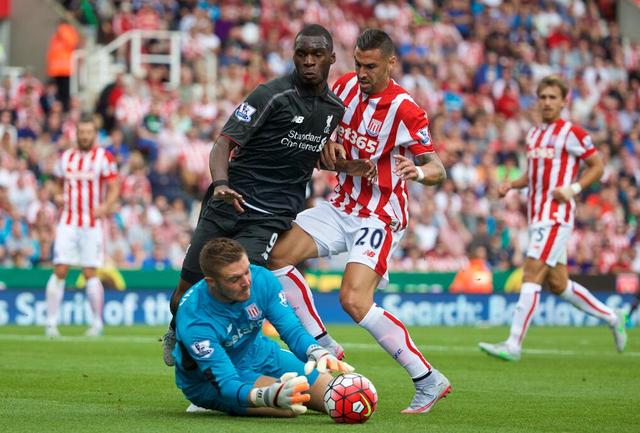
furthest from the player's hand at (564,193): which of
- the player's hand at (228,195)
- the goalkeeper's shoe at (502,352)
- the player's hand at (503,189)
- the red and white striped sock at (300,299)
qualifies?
the player's hand at (228,195)

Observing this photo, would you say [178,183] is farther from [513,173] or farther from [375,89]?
[375,89]

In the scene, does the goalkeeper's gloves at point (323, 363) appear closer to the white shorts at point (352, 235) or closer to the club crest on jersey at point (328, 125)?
the white shorts at point (352, 235)

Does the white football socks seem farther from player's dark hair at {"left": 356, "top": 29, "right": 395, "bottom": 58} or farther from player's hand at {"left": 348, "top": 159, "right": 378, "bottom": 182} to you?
player's dark hair at {"left": 356, "top": 29, "right": 395, "bottom": 58}

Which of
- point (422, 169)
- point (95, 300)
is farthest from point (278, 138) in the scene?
point (95, 300)

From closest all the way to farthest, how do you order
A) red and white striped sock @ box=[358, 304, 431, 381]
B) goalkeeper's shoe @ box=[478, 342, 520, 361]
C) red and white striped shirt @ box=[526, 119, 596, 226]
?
1. red and white striped sock @ box=[358, 304, 431, 381]
2. goalkeeper's shoe @ box=[478, 342, 520, 361]
3. red and white striped shirt @ box=[526, 119, 596, 226]

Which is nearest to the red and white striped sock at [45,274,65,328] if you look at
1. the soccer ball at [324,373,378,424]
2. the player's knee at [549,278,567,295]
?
the player's knee at [549,278,567,295]

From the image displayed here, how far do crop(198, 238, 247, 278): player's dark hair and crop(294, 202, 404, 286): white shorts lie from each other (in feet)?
5.36

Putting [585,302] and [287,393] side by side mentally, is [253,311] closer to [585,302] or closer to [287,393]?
[287,393]

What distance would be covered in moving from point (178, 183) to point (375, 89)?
46.0ft

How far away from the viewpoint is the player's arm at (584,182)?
44.7ft

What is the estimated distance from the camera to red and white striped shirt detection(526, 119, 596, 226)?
544 inches

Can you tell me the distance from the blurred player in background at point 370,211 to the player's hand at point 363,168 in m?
0.09

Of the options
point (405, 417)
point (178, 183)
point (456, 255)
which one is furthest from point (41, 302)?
point (405, 417)

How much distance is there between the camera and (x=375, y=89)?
371 inches
